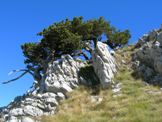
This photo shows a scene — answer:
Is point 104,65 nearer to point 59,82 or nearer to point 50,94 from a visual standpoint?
point 59,82

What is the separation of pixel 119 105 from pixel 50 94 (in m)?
7.58

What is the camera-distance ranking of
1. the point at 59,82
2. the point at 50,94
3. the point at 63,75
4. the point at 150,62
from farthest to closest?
1. the point at 63,75
2. the point at 150,62
3. the point at 59,82
4. the point at 50,94

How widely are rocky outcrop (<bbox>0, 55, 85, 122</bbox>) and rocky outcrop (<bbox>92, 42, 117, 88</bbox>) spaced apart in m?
2.43

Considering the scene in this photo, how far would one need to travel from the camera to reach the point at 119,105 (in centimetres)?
3475

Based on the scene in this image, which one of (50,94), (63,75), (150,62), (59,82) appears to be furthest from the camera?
(63,75)

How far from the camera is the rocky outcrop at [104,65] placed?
1578 inches

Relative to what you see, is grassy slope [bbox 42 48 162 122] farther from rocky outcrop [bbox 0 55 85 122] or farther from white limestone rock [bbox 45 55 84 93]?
white limestone rock [bbox 45 55 84 93]

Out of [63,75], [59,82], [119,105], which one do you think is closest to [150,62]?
[119,105]

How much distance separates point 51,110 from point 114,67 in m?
9.30

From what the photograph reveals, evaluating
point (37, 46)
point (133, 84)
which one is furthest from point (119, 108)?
point (37, 46)

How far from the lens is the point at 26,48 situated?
50938 millimetres

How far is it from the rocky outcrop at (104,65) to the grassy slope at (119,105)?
103 centimetres

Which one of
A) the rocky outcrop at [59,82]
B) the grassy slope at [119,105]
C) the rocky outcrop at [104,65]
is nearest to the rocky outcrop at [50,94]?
the rocky outcrop at [59,82]

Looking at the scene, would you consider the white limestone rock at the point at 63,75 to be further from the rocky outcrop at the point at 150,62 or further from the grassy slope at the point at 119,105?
the rocky outcrop at the point at 150,62
